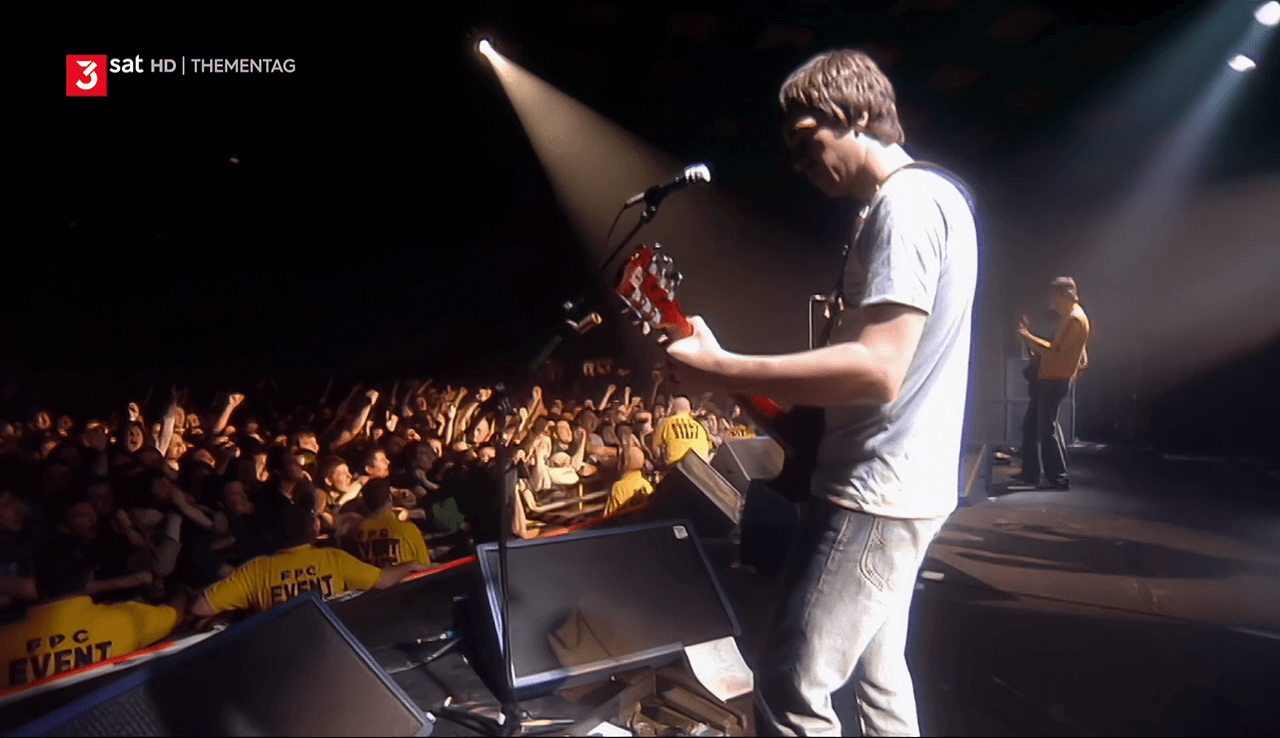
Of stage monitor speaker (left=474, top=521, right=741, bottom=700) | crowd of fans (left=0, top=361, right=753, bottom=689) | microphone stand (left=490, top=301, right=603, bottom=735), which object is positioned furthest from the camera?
crowd of fans (left=0, top=361, right=753, bottom=689)

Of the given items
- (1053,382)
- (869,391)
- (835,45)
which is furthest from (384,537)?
(1053,382)

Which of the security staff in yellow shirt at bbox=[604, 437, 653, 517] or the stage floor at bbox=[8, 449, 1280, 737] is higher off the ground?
the security staff in yellow shirt at bbox=[604, 437, 653, 517]

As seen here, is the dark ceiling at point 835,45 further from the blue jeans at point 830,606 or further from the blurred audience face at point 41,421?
the blurred audience face at point 41,421

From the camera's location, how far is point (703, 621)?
2.26 m

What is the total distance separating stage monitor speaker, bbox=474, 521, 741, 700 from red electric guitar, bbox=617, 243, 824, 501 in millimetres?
846

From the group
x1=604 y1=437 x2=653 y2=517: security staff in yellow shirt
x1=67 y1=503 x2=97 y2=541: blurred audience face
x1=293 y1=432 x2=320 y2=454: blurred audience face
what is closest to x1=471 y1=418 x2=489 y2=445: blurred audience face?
x1=293 y1=432 x2=320 y2=454: blurred audience face

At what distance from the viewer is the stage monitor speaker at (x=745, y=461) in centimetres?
411

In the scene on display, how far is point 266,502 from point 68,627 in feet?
3.06

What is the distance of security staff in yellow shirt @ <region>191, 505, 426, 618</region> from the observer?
9.37ft

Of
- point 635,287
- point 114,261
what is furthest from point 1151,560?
point 114,261

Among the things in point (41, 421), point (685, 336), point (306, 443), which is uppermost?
point (685, 336)

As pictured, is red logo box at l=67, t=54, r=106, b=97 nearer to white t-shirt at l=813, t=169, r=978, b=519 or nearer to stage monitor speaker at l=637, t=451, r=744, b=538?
stage monitor speaker at l=637, t=451, r=744, b=538

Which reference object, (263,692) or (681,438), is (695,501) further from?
(263,692)

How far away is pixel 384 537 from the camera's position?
3.36 metres
